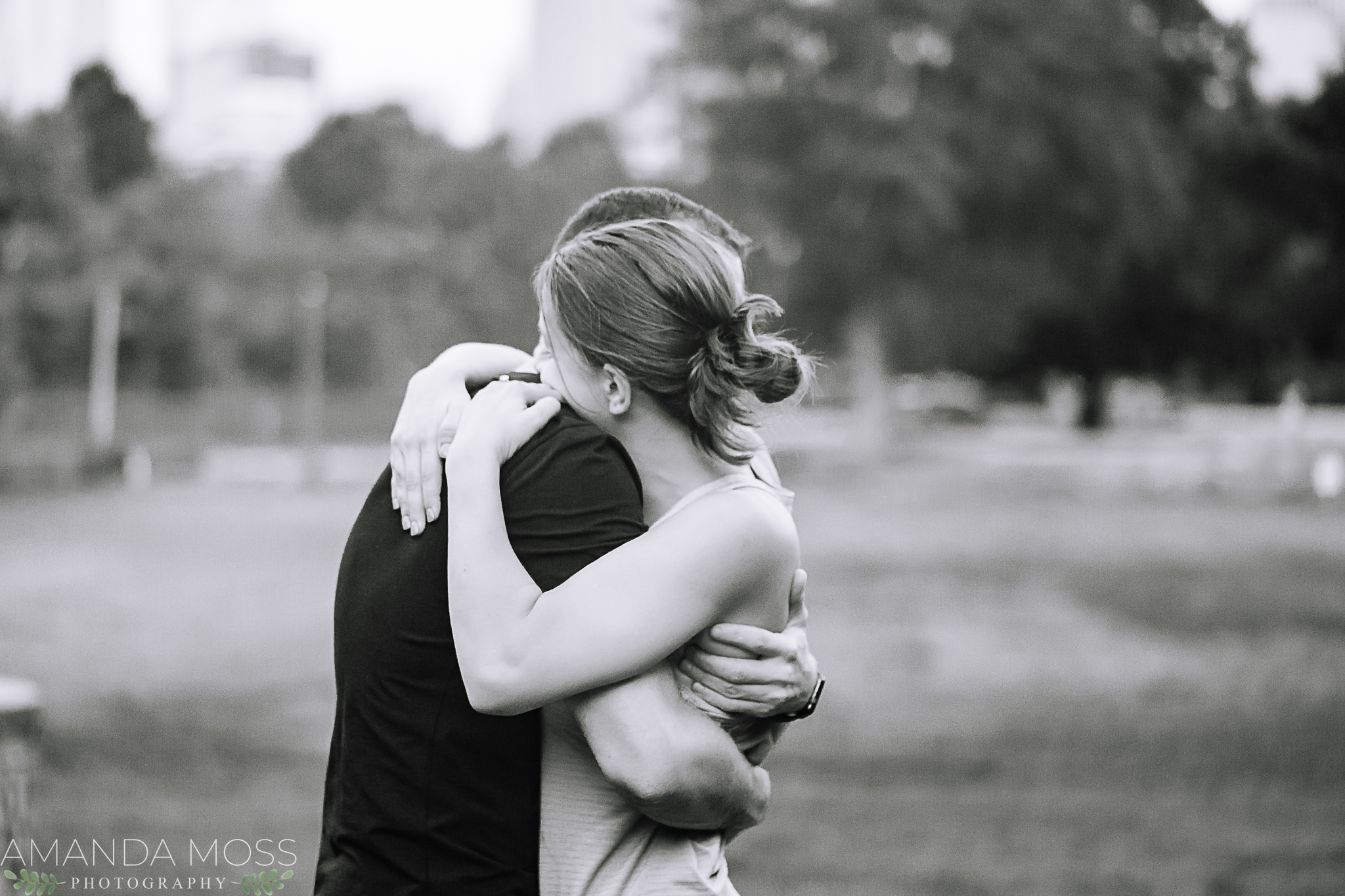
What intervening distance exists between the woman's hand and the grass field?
420 centimetres

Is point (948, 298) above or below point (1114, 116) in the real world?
below

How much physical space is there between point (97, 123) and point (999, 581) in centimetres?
3100

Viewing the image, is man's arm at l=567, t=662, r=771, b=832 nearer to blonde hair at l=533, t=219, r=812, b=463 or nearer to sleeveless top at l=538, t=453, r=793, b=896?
sleeveless top at l=538, t=453, r=793, b=896

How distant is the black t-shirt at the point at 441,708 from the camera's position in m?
1.71

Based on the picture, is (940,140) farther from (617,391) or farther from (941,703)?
(617,391)

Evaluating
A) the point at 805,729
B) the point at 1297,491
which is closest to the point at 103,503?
the point at 805,729

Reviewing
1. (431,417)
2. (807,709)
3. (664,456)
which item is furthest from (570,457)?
(807,709)

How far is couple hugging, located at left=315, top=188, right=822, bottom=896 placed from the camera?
5.49ft

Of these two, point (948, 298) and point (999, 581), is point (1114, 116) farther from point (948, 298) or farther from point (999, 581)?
point (999, 581)

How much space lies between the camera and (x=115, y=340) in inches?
1432

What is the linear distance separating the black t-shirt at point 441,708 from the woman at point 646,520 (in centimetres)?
4

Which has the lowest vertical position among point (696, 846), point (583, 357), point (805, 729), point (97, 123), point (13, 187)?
point (805, 729)

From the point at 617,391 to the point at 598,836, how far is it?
59cm

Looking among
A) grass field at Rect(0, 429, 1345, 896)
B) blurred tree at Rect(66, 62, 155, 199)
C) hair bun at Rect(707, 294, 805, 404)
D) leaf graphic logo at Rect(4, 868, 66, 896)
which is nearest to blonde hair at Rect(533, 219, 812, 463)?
hair bun at Rect(707, 294, 805, 404)
